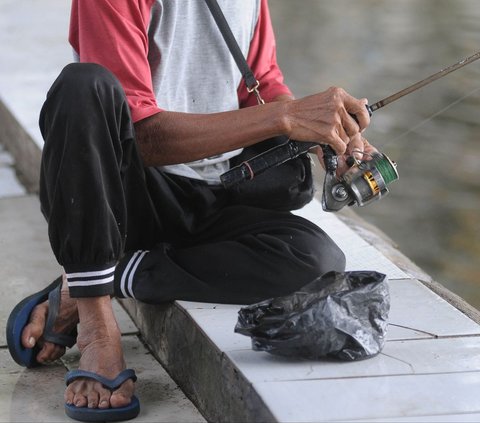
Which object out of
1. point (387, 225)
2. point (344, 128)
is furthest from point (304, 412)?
point (387, 225)

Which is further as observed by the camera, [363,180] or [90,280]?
[363,180]

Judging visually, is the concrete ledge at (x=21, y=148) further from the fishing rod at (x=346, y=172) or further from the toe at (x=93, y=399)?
the toe at (x=93, y=399)

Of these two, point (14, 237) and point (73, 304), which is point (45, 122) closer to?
point (73, 304)

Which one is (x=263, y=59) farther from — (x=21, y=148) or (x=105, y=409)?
(x=21, y=148)

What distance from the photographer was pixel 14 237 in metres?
4.14

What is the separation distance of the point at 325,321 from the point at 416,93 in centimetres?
511

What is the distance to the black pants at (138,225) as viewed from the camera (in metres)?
2.63

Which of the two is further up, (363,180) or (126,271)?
(363,180)

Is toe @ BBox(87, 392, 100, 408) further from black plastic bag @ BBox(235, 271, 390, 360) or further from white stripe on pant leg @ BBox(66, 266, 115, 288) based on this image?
black plastic bag @ BBox(235, 271, 390, 360)

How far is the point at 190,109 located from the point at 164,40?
21 cm

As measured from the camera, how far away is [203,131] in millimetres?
2797

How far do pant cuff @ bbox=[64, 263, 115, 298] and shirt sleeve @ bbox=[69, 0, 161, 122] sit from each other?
1.27 feet

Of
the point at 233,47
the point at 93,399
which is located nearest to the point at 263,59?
the point at 233,47

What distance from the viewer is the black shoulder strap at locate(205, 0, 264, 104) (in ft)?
9.87
